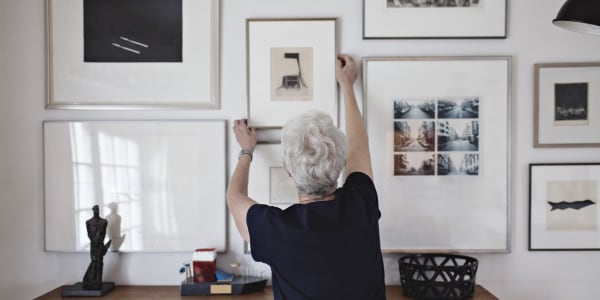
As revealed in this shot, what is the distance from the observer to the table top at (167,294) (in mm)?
1826

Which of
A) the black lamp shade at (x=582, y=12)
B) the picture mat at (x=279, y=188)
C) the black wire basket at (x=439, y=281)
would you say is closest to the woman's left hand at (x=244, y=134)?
the picture mat at (x=279, y=188)

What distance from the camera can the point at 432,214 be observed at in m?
1.97

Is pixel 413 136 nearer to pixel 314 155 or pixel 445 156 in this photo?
pixel 445 156

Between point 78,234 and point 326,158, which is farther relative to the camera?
point 78,234

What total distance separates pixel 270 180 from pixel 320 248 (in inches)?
28.8

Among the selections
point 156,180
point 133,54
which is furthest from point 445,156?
point 133,54

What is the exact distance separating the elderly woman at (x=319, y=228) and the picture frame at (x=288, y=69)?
52cm

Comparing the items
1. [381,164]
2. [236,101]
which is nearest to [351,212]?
[381,164]

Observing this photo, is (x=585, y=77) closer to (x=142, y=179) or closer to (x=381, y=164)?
(x=381, y=164)

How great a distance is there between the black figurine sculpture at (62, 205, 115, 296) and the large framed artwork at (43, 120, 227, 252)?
9 centimetres

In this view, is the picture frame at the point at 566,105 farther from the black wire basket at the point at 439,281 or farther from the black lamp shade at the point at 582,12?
the black wire basket at the point at 439,281

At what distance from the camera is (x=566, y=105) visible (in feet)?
6.49

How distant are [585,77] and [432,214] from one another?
2.93 ft

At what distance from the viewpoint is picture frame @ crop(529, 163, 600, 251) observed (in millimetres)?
1977
